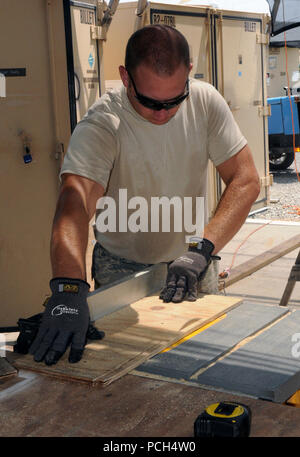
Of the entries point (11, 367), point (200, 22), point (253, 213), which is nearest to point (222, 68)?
point (200, 22)

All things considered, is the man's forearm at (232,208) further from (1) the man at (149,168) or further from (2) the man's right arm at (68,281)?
(2) the man's right arm at (68,281)

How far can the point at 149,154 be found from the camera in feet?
9.04

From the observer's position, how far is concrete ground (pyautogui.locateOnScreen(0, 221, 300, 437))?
158 centimetres

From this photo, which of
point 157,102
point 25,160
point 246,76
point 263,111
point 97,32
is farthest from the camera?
point 263,111

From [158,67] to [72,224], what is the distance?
26.6 inches

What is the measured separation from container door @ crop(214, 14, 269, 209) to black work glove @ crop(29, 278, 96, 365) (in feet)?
21.5

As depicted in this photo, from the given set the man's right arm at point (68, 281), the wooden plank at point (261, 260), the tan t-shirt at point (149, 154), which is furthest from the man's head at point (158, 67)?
the wooden plank at point (261, 260)

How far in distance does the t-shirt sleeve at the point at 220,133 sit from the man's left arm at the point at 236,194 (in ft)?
0.16

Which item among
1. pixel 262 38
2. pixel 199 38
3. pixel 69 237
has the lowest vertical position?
pixel 69 237

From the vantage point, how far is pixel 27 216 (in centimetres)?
505

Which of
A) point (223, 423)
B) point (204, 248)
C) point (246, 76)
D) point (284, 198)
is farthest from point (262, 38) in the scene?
point (223, 423)

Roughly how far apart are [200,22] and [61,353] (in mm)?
6631

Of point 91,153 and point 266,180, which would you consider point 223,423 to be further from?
point 266,180

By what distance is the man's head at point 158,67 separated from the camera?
7.92 ft
